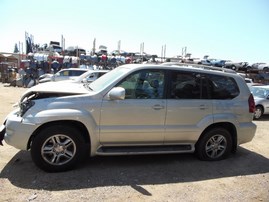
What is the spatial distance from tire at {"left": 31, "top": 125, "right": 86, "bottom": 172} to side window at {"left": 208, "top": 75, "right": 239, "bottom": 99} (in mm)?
2631

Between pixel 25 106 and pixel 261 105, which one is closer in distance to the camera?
pixel 25 106

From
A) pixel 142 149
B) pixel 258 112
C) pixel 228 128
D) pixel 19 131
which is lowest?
pixel 258 112

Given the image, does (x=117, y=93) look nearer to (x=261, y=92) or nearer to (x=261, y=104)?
(x=261, y=104)

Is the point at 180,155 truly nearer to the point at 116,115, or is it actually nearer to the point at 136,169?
the point at 136,169

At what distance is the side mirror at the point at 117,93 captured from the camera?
184 inches

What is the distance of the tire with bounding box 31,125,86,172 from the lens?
4.55m

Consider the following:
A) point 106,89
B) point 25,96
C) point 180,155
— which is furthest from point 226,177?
point 25,96

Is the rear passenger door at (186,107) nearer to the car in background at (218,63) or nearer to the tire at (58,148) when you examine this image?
the tire at (58,148)

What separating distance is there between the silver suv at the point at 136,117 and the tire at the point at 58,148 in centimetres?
1

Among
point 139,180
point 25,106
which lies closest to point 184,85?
point 139,180

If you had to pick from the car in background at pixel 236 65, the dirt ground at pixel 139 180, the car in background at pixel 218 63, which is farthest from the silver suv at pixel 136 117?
the car in background at pixel 236 65

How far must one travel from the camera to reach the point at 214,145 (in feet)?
18.9

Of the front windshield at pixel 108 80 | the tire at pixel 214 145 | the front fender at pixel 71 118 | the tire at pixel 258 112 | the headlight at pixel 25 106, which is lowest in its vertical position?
the tire at pixel 258 112

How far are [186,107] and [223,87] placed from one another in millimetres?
991
